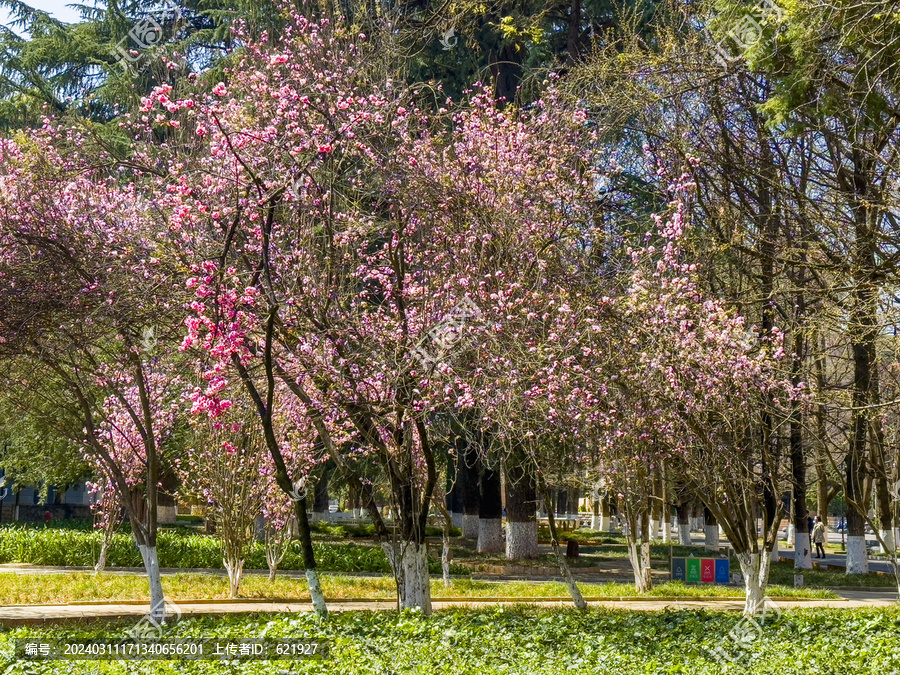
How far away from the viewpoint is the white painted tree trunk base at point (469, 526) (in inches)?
1292

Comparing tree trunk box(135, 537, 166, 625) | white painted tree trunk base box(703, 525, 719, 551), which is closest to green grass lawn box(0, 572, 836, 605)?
tree trunk box(135, 537, 166, 625)

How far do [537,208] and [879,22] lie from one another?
209 inches

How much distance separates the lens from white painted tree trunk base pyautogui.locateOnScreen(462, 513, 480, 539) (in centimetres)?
3281

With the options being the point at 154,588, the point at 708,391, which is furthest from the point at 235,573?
the point at 708,391

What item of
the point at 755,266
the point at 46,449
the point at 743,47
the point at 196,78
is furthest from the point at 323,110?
the point at 46,449

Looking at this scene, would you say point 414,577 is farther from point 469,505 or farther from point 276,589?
point 469,505

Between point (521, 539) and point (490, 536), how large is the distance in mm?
2274

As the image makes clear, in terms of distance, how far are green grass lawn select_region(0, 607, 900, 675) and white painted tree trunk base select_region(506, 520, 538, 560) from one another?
13.4 metres

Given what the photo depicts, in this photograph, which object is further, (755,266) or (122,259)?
Answer: (755,266)

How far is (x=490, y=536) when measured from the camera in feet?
87.7

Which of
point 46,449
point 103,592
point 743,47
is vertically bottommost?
point 103,592

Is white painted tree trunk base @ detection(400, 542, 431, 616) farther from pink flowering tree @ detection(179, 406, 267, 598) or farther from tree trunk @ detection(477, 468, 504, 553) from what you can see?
tree trunk @ detection(477, 468, 504, 553)

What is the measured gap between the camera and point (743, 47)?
37.8 feet

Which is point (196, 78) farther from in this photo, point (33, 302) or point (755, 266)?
point (755, 266)
